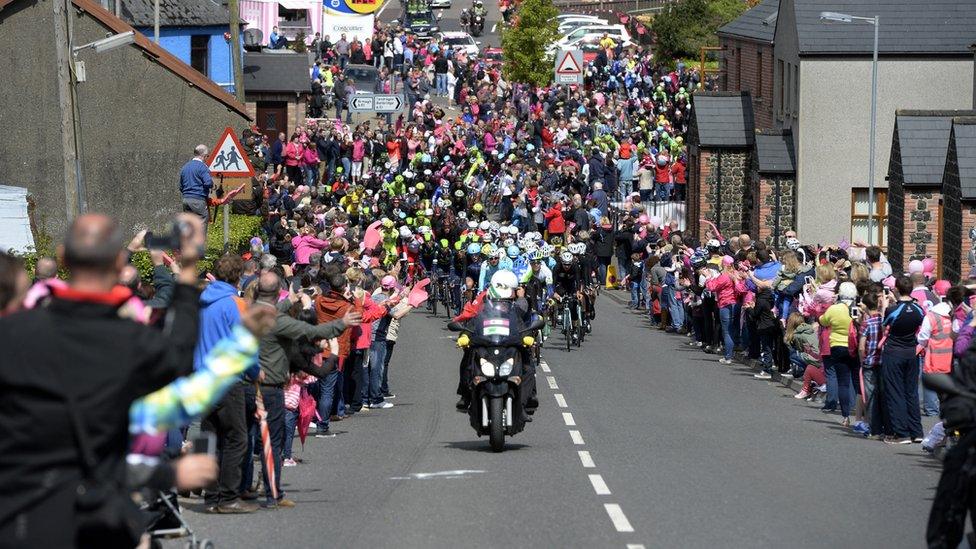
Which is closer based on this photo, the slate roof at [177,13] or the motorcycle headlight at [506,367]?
the motorcycle headlight at [506,367]

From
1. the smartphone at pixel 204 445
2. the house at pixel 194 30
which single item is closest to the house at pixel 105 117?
the house at pixel 194 30

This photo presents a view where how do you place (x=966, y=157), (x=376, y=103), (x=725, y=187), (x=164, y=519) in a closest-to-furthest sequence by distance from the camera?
(x=164, y=519)
(x=966, y=157)
(x=376, y=103)
(x=725, y=187)

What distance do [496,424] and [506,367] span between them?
0.59 meters

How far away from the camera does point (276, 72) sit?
5647cm

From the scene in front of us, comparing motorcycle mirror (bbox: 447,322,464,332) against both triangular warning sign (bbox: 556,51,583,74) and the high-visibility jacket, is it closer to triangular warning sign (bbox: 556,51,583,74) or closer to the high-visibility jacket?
the high-visibility jacket

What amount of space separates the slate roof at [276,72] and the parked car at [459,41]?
Answer: 21.5 metres

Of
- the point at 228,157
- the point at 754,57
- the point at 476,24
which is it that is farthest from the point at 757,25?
the point at 476,24

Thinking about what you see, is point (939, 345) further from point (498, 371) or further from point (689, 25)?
point (689, 25)

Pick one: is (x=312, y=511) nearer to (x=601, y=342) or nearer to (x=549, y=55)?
(x=601, y=342)

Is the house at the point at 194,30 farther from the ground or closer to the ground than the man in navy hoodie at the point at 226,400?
farther from the ground

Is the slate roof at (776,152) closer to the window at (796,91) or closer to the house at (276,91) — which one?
the window at (796,91)

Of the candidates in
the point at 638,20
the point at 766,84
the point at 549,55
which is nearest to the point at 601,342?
the point at 766,84

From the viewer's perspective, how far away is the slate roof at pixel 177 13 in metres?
50.5

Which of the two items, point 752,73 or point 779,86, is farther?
point 752,73
